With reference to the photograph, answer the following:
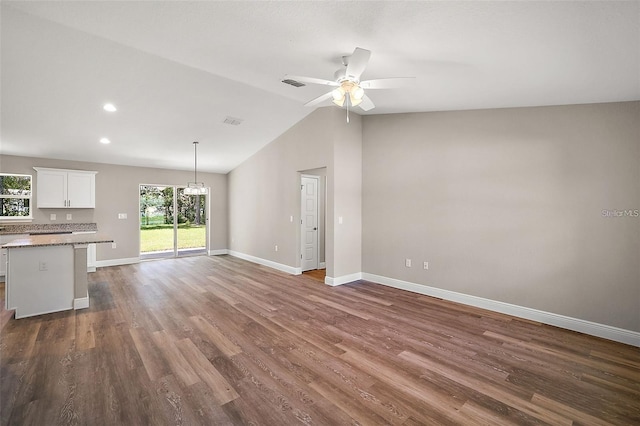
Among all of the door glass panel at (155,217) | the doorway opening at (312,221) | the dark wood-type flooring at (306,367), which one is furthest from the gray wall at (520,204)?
the door glass panel at (155,217)

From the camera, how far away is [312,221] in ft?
20.9

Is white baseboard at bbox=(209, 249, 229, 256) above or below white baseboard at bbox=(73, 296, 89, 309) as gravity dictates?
above

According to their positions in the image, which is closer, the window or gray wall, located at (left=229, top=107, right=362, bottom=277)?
gray wall, located at (left=229, top=107, right=362, bottom=277)

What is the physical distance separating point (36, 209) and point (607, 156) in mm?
9731

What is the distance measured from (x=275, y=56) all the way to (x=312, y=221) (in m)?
3.87

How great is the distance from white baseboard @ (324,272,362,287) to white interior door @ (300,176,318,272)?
118 cm

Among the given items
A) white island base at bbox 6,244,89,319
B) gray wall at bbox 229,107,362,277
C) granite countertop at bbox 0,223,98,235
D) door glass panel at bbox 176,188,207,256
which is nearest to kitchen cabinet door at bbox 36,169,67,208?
granite countertop at bbox 0,223,98,235

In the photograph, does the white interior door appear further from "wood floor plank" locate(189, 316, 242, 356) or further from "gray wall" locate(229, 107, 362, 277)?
"wood floor plank" locate(189, 316, 242, 356)

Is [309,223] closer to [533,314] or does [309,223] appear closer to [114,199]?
[533,314]

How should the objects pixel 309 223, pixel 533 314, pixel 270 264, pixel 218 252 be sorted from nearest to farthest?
1. pixel 533 314
2. pixel 309 223
3. pixel 270 264
4. pixel 218 252

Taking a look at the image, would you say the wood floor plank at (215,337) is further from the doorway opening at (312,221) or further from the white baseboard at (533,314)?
the white baseboard at (533,314)

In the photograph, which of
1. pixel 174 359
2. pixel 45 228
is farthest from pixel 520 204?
pixel 45 228

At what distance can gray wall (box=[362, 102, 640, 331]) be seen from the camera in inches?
118

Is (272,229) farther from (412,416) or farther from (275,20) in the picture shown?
(412,416)
